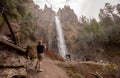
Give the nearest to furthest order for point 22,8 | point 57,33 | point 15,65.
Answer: point 15,65 → point 22,8 → point 57,33

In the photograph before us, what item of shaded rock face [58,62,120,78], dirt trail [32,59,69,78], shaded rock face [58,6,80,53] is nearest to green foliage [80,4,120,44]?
shaded rock face [58,6,80,53]

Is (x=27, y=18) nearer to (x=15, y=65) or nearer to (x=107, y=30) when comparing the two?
(x=15, y=65)

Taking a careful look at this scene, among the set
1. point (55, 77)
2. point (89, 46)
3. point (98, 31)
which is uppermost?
point (98, 31)

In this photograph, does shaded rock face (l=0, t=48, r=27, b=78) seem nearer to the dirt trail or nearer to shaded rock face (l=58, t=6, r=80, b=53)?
the dirt trail

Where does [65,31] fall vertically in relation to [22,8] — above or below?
above

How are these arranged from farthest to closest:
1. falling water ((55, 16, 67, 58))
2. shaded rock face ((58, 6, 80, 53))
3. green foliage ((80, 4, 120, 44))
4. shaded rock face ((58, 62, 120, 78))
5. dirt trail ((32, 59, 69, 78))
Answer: shaded rock face ((58, 6, 80, 53)) → falling water ((55, 16, 67, 58)) → green foliage ((80, 4, 120, 44)) → shaded rock face ((58, 62, 120, 78)) → dirt trail ((32, 59, 69, 78))

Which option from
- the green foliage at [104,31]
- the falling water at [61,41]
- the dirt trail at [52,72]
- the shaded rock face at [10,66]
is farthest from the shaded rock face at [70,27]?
the shaded rock face at [10,66]

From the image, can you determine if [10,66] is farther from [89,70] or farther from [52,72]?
[89,70]

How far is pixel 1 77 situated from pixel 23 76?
1.51m

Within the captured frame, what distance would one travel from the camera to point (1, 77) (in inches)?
339

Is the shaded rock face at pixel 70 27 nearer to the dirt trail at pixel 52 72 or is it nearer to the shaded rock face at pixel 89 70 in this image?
the shaded rock face at pixel 89 70

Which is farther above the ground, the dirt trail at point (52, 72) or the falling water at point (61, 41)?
the falling water at point (61, 41)

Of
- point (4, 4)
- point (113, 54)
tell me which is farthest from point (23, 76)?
point (113, 54)

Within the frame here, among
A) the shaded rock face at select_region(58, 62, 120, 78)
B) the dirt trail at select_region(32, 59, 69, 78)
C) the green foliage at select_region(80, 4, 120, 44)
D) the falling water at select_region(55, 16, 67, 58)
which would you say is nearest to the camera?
the dirt trail at select_region(32, 59, 69, 78)
